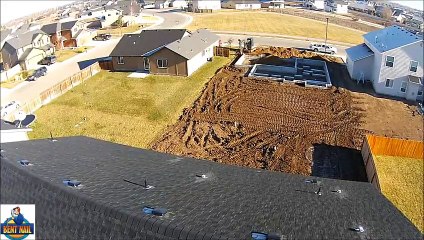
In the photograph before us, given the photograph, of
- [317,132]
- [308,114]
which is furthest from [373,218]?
[308,114]

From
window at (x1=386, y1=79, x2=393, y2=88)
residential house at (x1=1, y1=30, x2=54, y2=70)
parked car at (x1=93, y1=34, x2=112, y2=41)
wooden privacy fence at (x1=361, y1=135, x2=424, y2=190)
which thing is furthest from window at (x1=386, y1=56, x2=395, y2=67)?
parked car at (x1=93, y1=34, x2=112, y2=41)

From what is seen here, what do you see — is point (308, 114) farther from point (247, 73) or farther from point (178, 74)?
point (178, 74)

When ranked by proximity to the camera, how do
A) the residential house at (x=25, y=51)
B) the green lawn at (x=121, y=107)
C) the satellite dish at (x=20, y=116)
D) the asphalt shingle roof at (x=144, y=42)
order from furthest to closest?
the residential house at (x=25, y=51)
the asphalt shingle roof at (x=144, y=42)
the satellite dish at (x=20, y=116)
the green lawn at (x=121, y=107)

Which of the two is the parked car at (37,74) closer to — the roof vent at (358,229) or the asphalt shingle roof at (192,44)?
the asphalt shingle roof at (192,44)

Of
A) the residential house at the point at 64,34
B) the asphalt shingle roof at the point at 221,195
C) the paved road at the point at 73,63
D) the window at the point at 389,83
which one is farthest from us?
the residential house at the point at 64,34

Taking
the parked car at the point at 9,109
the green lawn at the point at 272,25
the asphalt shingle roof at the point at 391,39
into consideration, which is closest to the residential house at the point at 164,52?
the parked car at the point at 9,109

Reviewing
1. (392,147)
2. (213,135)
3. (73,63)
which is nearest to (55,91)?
(73,63)

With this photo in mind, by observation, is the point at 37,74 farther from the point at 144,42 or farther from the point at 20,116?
the point at 20,116
